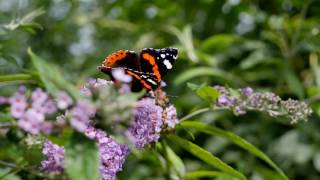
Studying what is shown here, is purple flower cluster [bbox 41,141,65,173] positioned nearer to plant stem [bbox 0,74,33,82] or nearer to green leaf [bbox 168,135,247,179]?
plant stem [bbox 0,74,33,82]

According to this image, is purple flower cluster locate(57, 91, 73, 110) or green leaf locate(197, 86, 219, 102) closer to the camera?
purple flower cluster locate(57, 91, 73, 110)

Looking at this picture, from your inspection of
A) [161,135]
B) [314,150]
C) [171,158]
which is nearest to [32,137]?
[161,135]

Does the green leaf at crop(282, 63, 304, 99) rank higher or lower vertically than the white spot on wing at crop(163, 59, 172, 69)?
higher

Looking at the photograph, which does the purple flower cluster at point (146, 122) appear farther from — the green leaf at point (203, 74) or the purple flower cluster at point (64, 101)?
the green leaf at point (203, 74)

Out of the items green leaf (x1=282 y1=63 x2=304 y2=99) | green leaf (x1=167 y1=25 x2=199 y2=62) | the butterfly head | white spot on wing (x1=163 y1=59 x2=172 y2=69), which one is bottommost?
white spot on wing (x1=163 y1=59 x2=172 y2=69)

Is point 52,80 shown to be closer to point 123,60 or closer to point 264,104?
point 123,60

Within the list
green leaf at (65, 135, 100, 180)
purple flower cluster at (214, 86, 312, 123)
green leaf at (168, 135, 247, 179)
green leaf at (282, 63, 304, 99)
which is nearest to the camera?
green leaf at (65, 135, 100, 180)

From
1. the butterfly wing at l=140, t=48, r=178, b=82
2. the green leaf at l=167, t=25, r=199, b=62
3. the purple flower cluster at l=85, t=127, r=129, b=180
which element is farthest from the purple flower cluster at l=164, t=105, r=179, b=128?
the green leaf at l=167, t=25, r=199, b=62

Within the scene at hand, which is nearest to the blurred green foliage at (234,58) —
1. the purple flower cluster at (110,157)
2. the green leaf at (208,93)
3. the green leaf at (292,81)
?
the green leaf at (292,81)

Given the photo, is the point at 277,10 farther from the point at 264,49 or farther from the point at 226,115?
the point at 226,115
